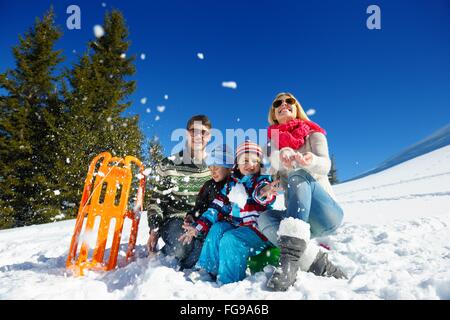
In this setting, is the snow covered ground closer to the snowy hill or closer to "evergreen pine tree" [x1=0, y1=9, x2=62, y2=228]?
"evergreen pine tree" [x1=0, y1=9, x2=62, y2=228]

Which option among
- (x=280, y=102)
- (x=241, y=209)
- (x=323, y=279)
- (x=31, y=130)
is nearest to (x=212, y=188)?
(x=241, y=209)

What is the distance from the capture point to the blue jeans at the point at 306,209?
200 cm

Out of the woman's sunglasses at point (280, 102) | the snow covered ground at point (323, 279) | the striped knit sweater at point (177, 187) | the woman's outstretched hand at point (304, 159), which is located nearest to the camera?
the snow covered ground at point (323, 279)

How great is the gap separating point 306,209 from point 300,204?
0.17 feet

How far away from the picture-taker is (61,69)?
14.5 meters

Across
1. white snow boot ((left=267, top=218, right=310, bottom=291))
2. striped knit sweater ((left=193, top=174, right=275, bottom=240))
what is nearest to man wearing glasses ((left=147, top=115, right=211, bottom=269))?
striped knit sweater ((left=193, top=174, right=275, bottom=240))

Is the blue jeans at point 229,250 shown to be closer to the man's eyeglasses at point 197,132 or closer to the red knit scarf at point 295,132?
the red knit scarf at point 295,132

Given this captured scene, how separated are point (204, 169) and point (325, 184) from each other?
1426 mm

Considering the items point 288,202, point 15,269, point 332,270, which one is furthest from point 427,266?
point 15,269

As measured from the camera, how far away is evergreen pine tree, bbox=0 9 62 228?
473 inches

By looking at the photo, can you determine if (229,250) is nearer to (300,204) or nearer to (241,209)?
(241,209)

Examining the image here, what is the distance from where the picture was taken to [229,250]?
7.22 feet

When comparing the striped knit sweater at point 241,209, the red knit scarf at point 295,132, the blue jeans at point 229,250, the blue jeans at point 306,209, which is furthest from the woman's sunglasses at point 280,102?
the blue jeans at point 229,250
